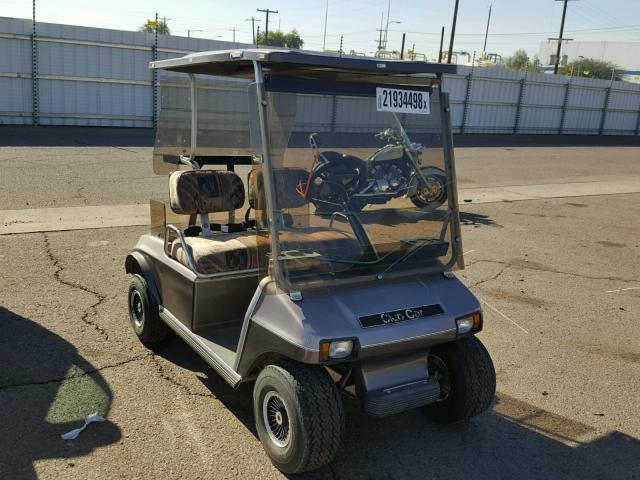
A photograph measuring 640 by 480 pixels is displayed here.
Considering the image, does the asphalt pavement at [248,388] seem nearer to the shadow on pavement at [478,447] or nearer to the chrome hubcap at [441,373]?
the shadow on pavement at [478,447]

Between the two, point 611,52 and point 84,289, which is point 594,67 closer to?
point 611,52

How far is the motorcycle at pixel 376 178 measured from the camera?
3.20 metres

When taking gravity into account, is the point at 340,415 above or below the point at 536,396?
above

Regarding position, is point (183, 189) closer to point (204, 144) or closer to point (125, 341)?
point (204, 144)

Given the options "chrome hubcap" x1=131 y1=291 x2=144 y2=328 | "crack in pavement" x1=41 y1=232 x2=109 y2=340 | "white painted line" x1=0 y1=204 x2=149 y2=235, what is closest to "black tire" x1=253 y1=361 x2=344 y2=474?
"chrome hubcap" x1=131 y1=291 x2=144 y2=328

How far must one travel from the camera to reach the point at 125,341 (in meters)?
4.47

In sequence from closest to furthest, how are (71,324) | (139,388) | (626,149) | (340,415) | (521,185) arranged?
(340,415) < (139,388) < (71,324) < (521,185) < (626,149)

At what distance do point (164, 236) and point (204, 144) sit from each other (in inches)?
35.0

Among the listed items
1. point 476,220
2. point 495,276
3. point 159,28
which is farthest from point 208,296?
point 159,28

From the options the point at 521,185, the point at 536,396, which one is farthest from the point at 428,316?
the point at 521,185

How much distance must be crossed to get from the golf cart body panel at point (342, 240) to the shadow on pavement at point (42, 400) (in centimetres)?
67

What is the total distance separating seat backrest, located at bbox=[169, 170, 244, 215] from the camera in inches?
170

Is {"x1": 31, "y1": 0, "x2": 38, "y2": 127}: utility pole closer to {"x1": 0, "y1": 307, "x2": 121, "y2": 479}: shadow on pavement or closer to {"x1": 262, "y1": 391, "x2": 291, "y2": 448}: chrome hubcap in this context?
{"x1": 0, "y1": 307, "x2": 121, "y2": 479}: shadow on pavement

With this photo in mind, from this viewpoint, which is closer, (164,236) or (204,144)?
(164,236)
